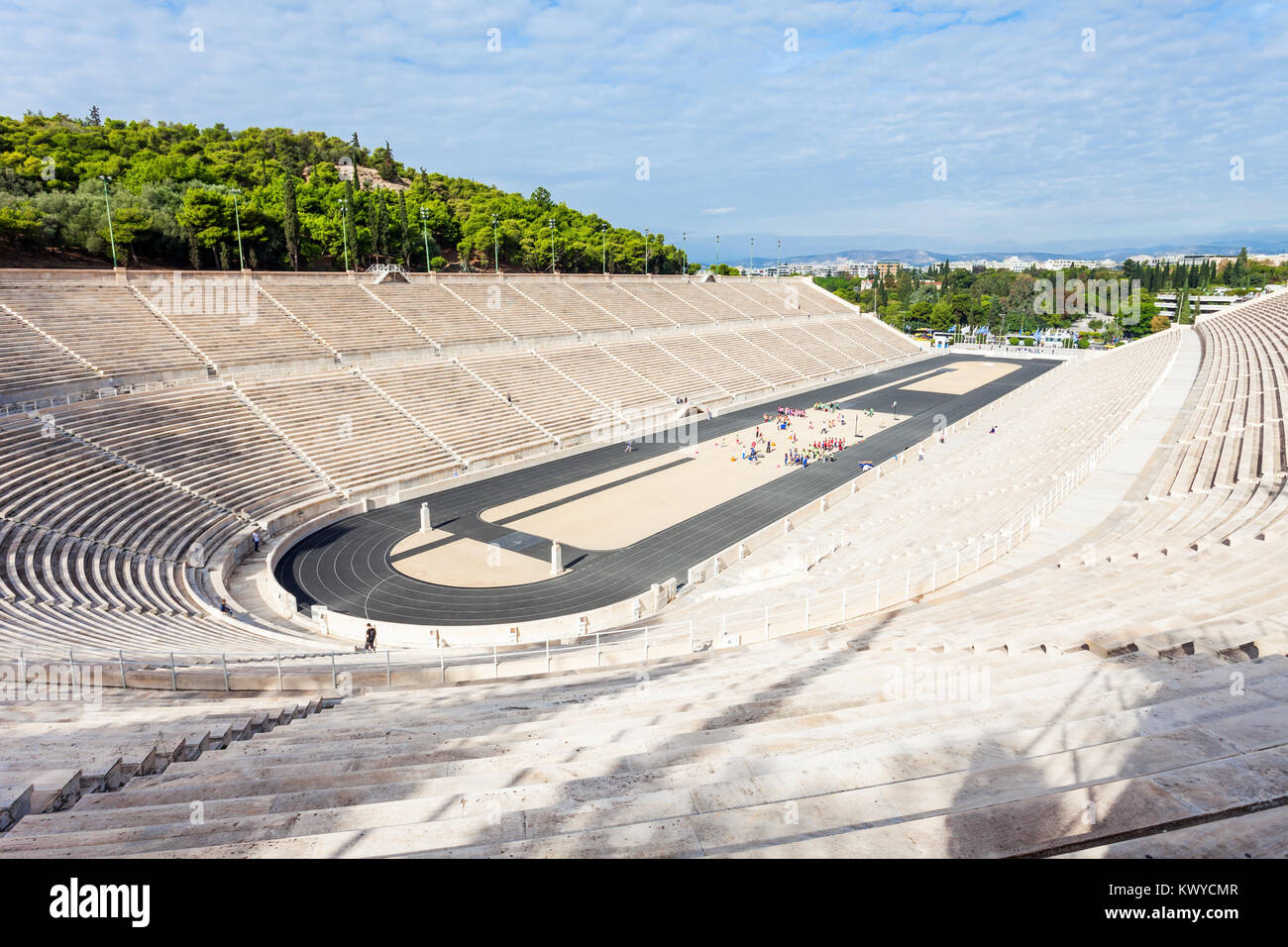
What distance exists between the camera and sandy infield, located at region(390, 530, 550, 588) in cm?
2155

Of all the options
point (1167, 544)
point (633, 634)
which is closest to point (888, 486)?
point (1167, 544)

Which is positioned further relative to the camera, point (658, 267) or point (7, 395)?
point (658, 267)

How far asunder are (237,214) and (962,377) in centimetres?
5668

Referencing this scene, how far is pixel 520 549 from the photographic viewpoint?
78.4 feet

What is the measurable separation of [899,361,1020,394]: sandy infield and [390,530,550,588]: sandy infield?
139 feet

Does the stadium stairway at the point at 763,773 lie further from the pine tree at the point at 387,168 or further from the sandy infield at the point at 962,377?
the pine tree at the point at 387,168

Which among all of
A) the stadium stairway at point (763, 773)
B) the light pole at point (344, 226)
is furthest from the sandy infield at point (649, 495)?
the light pole at point (344, 226)

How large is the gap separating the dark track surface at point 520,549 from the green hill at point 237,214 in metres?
29.0

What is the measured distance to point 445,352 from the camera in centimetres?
4109

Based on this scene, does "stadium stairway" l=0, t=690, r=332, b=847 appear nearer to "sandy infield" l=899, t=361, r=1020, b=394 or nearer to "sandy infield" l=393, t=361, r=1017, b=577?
"sandy infield" l=393, t=361, r=1017, b=577

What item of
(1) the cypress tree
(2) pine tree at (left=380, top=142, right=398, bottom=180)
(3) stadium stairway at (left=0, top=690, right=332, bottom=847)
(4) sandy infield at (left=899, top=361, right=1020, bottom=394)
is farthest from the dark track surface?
(2) pine tree at (left=380, top=142, right=398, bottom=180)

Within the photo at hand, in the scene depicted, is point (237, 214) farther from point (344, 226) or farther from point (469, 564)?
point (469, 564)

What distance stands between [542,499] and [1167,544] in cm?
2074
